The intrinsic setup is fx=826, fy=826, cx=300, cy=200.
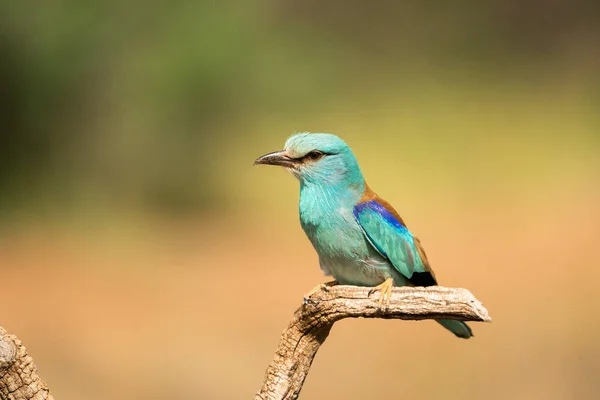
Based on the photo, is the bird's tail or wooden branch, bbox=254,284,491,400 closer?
wooden branch, bbox=254,284,491,400

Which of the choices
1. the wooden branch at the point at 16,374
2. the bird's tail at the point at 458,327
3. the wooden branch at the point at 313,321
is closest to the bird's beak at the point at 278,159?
the wooden branch at the point at 313,321

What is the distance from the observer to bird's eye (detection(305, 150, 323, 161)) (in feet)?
4.81

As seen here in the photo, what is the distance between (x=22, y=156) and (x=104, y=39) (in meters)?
0.64

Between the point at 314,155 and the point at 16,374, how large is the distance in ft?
2.04

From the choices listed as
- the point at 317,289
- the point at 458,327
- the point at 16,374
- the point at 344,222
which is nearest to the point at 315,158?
the point at 344,222

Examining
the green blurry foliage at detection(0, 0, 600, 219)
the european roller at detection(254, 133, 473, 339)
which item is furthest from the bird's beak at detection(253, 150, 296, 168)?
the green blurry foliage at detection(0, 0, 600, 219)

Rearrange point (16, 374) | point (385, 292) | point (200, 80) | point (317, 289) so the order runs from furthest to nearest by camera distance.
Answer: point (200, 80)
point (317, 289)
point (385, 292)
point (16, 374)

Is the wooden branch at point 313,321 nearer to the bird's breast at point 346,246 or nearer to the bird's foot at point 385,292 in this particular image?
the bird's foot at point 385,292

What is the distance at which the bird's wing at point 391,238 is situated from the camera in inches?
56.7

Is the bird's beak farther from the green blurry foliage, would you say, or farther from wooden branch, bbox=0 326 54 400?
the green blurry foliage

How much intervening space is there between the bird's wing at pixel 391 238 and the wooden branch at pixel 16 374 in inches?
23.5

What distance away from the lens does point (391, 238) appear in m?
1.45

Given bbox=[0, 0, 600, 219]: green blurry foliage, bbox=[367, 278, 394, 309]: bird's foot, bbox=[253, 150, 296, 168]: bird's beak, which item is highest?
bbox=[0, 0, 600, 219]: green blurry foliage

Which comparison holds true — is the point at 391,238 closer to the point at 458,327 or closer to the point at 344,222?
the point at 344,222
